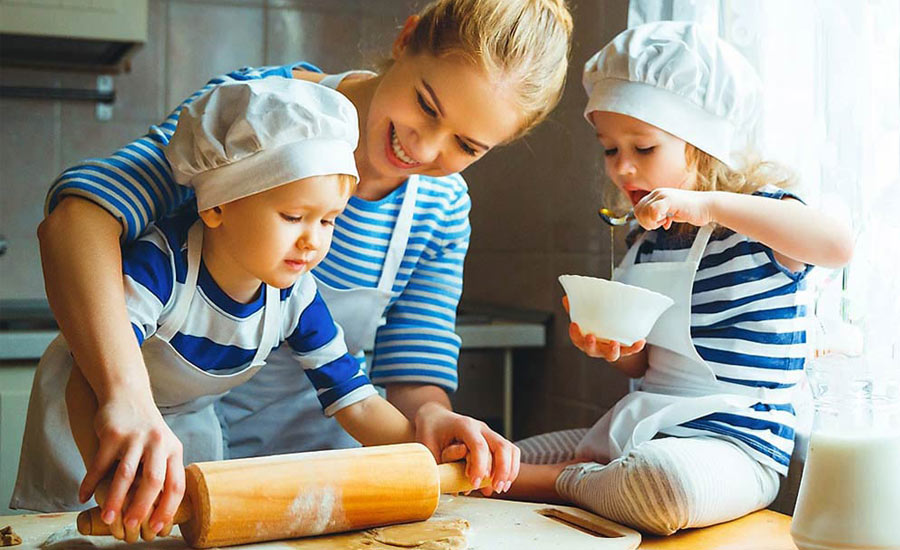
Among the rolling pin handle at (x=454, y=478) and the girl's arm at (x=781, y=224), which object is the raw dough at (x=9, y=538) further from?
the girl's arm at (x=781, y=224)

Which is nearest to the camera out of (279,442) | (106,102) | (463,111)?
(463,111)

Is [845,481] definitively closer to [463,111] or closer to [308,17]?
[463,111]

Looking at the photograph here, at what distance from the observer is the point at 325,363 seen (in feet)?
3.95

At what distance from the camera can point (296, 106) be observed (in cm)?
100

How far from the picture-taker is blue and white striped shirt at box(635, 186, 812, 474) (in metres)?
1.21

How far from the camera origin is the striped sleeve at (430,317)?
1.39 m

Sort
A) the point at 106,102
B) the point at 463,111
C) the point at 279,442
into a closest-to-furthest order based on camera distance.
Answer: the point at 463,111 → the point at 279,442 → the point at 106,102

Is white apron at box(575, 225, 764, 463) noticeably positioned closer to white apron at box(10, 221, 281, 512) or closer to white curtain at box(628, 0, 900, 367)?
white curtain at box(628, 0, 900, 367)

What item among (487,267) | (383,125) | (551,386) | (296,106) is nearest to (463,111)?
(383,125)

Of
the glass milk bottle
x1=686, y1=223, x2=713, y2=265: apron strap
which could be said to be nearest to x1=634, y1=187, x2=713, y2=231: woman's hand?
x1=686, y1=223, x2=713, y2=265: apron strap

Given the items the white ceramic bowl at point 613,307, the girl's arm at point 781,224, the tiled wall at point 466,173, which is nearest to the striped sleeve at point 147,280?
the white ceramic bowl at point 613,307

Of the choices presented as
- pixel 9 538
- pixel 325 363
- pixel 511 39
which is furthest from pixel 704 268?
pixel 9 538

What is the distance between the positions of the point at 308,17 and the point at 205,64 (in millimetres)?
283

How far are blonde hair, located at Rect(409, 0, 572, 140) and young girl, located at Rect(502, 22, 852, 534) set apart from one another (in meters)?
0.11
